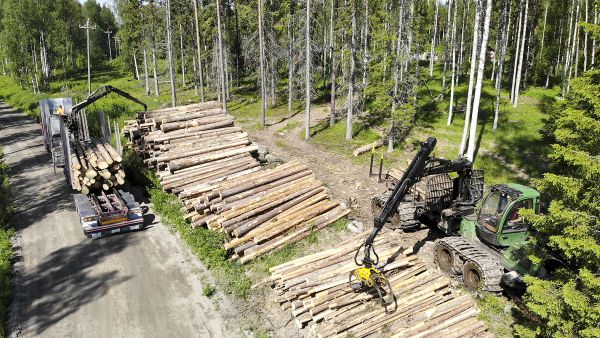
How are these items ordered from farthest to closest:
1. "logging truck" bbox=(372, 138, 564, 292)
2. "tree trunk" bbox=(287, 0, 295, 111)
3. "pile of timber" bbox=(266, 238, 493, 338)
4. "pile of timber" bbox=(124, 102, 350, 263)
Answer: "tree trunk" bbox=(287, 0, 295, 111) < "pile of timber" bbox=(124, 102, 350, 263) < "logging truck" bbox=(372, 138, 564, 292) < "pile of timber" bbox=(266, 238, 493, 338)

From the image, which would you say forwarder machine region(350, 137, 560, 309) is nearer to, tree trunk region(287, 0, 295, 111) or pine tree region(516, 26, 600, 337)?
pine tree region(516, 26, 600, 337)

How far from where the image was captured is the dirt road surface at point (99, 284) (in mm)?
11414

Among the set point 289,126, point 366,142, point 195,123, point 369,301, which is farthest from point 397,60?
point 369,301

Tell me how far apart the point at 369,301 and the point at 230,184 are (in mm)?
8162

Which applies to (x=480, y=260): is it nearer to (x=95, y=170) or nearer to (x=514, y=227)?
(x=514, y=227)

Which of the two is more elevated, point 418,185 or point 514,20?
point 514,20

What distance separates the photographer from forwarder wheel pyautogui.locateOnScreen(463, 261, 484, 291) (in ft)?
39.7

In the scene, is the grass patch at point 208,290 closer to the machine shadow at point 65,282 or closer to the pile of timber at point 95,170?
the machine shadow at point 65,282

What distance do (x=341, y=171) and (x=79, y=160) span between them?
13.3m

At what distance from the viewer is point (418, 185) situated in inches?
649

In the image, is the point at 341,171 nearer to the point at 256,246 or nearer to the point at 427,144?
the point at 256,246

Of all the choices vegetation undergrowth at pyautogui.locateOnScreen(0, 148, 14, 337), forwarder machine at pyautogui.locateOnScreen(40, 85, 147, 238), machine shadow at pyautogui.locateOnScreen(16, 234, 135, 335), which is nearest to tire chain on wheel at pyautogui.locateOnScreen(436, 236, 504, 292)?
machine shadow at pyautogui.locateOnScreen(16, 234, 135, 335)

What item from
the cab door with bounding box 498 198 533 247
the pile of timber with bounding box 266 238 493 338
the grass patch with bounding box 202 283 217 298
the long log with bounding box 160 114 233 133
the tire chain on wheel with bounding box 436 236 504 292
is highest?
the long log with bounding box 160 114 233 133

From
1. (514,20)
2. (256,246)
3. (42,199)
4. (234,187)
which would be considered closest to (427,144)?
(256,246)
